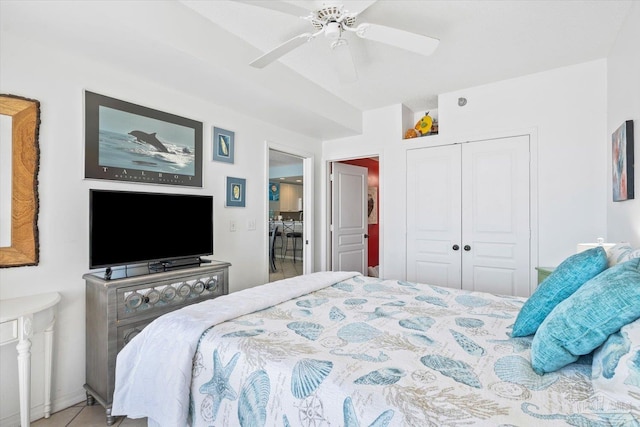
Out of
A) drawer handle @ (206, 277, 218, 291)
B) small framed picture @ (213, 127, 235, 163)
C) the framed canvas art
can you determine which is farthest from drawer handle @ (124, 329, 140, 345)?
the framed canvas art

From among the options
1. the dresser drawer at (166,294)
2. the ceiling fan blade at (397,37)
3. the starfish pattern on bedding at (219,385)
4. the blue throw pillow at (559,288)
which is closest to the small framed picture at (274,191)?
the dresser drawer at (166,294)

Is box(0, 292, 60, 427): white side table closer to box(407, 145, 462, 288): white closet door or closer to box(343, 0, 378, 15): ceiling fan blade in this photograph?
box(343, 0, 378, 15): ceiling fan blade

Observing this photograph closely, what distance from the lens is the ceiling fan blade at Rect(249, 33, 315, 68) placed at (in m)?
1.92

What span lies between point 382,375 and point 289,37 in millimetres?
2477

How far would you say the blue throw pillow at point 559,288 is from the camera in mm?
1274

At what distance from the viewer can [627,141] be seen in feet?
6.89

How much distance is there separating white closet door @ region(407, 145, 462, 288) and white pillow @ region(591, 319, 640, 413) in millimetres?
2797

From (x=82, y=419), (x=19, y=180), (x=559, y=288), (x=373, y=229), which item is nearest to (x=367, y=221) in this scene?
(x=373, y=229)

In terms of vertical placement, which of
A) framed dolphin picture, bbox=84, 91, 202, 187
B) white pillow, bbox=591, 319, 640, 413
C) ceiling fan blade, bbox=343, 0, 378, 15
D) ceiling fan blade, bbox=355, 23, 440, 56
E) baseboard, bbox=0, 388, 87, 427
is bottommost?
baseboard, bbox=0, 388, 87, 427

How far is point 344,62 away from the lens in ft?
7.63

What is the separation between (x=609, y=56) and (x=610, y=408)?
3.28 meters

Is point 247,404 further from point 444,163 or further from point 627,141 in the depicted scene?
point 444,163

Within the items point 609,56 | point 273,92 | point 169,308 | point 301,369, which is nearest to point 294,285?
point 169,308

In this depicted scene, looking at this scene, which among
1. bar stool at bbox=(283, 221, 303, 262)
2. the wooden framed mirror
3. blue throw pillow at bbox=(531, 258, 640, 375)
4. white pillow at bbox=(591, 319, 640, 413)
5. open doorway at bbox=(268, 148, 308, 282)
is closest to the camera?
white pillow at bbox=(591, 319, 640, 413)
